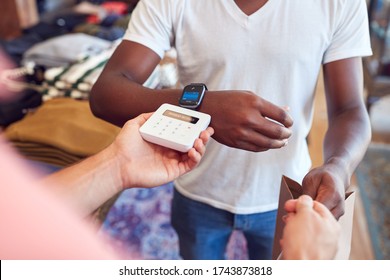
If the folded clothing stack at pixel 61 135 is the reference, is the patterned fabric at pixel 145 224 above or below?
below

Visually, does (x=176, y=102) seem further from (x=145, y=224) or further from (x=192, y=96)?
(x=145, y=224)

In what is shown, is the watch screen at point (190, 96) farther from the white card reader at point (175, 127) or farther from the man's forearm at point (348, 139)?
the man's forearm at point (348, 139)

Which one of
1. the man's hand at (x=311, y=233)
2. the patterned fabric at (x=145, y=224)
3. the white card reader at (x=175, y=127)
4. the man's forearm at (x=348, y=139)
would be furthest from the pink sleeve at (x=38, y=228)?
the patterned fabric at (x=145, y=224)

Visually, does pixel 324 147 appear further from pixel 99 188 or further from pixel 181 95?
pixel 99 188

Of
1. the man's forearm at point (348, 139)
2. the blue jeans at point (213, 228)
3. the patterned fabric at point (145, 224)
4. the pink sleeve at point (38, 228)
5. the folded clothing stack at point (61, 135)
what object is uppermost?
the man's forearm at point (348, 139)

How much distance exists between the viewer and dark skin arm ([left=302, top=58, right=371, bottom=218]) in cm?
51

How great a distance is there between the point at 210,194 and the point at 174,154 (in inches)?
9.4

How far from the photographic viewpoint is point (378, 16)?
1.99 metres

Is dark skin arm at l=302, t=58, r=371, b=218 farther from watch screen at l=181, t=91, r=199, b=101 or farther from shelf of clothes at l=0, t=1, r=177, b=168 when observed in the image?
shelf of clothes at l=0, t=1, r=177, b=168

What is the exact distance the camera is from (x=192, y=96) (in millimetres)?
547

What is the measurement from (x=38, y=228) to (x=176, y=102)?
26 cm

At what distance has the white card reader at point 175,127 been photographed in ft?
1.68

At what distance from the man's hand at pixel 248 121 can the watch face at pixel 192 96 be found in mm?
23
